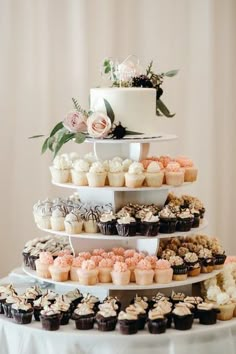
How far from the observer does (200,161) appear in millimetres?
4102

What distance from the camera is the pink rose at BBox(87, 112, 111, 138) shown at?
7.67ft

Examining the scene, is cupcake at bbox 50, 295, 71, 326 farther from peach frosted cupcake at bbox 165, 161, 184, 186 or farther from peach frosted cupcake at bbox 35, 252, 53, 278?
peach frosted cupcake at bbox 165, 161, 184, 186

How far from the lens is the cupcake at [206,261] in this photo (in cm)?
244

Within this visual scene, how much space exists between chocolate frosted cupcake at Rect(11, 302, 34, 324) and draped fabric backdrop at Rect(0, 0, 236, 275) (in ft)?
5.35

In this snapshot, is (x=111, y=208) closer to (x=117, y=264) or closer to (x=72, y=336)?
(x=117, y=264)

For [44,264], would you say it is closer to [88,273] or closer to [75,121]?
[88,273]

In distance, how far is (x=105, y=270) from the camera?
229 centimetres

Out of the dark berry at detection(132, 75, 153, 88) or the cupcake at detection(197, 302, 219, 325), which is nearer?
the cupcake at detection(197, 302, 219, 325)

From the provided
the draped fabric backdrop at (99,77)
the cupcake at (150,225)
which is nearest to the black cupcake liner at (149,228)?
the cupcake at (150,225)

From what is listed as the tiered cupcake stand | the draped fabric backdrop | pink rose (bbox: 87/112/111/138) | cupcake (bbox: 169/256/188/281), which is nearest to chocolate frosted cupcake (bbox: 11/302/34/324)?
the tiered cupcake stand

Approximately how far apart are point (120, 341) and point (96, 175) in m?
0.52

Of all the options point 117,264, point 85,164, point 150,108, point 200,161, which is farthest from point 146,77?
point 200,161

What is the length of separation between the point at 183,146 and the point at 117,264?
191cm

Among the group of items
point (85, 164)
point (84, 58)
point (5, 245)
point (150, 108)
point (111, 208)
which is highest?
point (84, 58)
